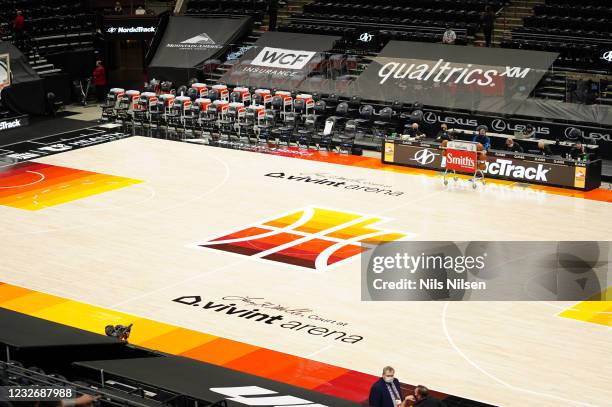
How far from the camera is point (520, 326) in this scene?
866 inches

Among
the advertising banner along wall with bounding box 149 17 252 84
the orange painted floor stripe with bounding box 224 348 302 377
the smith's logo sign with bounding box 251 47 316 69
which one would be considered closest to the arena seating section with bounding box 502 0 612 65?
the smith's logo sign with bounding box 251 47 316 69

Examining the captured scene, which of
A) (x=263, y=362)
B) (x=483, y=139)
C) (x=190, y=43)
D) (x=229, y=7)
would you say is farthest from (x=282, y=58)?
(x=263, y=362)

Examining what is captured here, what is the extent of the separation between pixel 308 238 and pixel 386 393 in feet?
38.6

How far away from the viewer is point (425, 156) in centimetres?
3491

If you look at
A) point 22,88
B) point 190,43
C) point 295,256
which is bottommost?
point 295,256

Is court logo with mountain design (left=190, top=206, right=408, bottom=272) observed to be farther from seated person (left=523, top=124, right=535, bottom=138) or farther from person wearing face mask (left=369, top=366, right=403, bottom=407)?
person wearing face mask (left=369, top=366, right=403, bottom=407)

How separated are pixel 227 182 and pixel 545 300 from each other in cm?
1269

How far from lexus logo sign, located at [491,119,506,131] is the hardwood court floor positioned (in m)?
4.66

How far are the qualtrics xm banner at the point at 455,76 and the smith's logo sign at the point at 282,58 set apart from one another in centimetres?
316

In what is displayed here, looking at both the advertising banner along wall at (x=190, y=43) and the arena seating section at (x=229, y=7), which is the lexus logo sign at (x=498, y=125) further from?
the arena seating section at (x=229, y=7)

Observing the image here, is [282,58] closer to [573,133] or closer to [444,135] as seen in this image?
[444,135]

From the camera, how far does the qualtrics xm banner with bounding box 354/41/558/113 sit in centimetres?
3791

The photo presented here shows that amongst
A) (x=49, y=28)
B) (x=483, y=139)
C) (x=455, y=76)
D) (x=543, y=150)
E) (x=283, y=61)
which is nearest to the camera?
(x=543, y=150)

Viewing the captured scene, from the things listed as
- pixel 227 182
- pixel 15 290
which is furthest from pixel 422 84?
pixel 15 290
